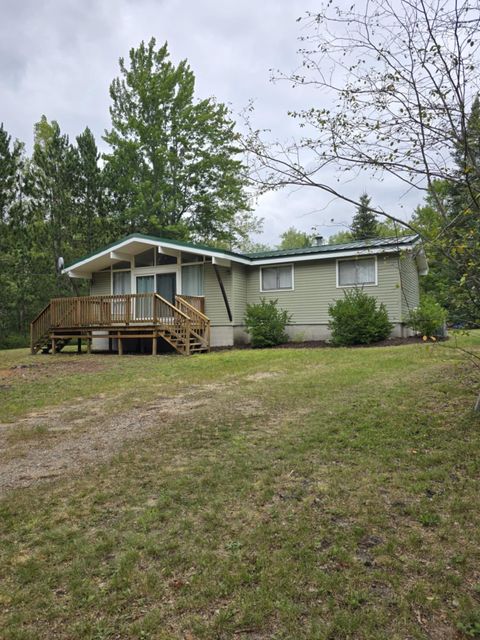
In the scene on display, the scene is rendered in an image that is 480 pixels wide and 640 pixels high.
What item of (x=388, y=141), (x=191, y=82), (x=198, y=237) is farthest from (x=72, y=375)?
(x=191, y=82)

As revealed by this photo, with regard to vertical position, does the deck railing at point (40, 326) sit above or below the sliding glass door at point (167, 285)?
below

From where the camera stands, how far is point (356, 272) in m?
→ 13.9

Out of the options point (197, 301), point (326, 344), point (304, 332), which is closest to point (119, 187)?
point (197, 301)

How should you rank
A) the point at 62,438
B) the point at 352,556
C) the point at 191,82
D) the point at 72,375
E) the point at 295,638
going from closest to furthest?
the point at 295,638, the point at 352,556, the point at 62,438, the point at 72,375, the point at 191,82

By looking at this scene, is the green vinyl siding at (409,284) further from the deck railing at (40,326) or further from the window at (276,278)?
the deck railing at (40,326)

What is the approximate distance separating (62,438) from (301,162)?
4075mm

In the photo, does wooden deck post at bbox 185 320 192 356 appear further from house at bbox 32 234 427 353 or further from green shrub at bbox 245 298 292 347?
green shrub at bbox 245 298 292 347

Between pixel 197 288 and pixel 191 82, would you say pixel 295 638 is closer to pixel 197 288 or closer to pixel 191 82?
pixel 197 288

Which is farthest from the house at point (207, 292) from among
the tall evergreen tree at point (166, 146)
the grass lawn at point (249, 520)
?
the tall evergreen tree at point (166, 146)

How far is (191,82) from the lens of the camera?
27.8 meters

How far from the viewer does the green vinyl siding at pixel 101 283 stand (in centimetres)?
1750

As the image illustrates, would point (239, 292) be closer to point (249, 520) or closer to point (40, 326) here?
point (40, 326)

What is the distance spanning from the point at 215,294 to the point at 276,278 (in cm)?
227

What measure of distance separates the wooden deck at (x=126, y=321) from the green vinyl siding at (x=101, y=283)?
2641mm
